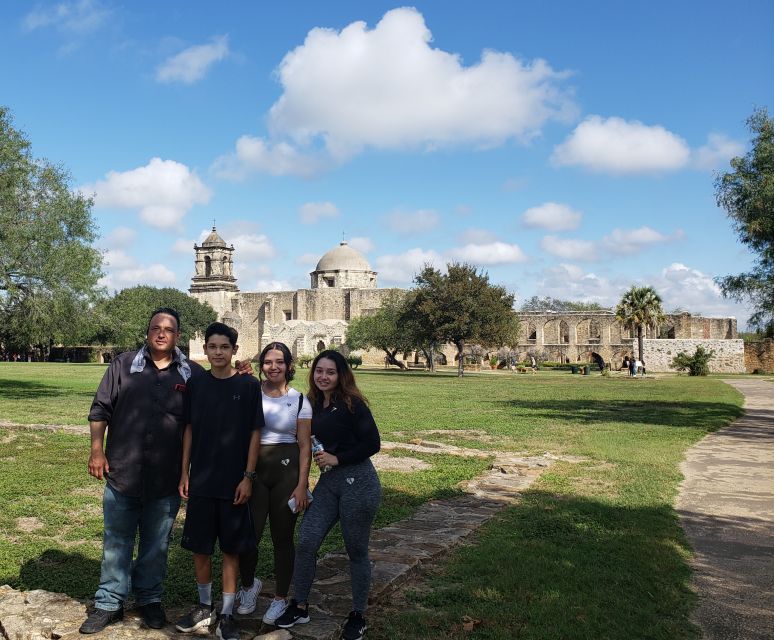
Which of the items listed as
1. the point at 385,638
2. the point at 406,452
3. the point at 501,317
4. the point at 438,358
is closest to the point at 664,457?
the point at 406,452

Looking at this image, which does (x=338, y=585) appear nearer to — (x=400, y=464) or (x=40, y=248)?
(x=400, y=464)

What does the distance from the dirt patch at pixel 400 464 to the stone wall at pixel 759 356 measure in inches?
1668

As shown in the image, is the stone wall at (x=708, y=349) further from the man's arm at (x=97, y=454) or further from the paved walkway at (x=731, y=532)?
the man's arm at (x=97, y=454)

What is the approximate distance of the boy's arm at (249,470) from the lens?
3.81m

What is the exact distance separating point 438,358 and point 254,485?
56072mm

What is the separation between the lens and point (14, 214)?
668 inches

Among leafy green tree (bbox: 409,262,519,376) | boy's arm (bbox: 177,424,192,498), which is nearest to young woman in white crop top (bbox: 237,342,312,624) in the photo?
boy's arm (bbox: 177,424,192,498)

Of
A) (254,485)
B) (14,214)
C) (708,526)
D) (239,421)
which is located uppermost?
(14,214)

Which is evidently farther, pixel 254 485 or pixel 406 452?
pixel 406 452

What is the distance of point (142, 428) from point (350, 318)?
63.6 meters

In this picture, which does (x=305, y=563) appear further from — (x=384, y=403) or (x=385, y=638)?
(x=384, y=403)

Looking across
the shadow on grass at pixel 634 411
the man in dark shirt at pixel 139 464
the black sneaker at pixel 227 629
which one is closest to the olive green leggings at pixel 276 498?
the black sneaker at pixel 227 629

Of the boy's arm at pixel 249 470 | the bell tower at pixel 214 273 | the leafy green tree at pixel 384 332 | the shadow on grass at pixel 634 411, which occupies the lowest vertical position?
the shadow on grass at pixel 634 411

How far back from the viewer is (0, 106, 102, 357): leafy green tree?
1688 centimetres
